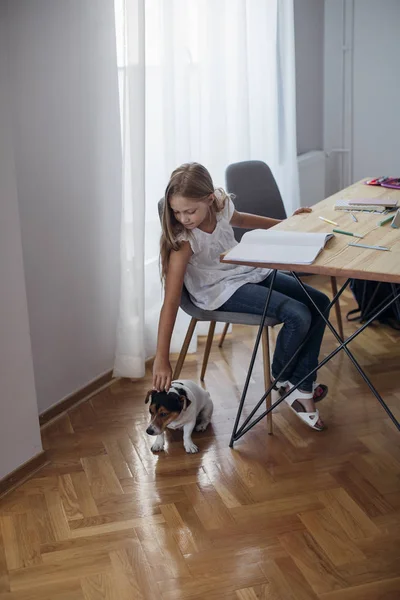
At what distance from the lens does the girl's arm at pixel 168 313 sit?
2.50 m

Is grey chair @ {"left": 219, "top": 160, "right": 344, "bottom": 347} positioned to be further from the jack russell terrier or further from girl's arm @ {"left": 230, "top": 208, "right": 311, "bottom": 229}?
the jack russell terrier

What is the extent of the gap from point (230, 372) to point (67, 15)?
1.53 meters

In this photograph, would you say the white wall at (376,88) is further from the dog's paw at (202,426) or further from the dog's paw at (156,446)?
the dog's paw at (156,446)

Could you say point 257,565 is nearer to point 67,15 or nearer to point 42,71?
point 42,71

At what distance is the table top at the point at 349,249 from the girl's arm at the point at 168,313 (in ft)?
0.69

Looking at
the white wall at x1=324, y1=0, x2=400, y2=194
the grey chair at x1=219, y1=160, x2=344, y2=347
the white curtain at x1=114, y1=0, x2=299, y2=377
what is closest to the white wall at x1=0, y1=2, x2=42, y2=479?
the white curtain at x1=114, y1=0, x2=299, y2=377

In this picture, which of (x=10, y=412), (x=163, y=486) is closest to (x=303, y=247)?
(x=163, y=486)

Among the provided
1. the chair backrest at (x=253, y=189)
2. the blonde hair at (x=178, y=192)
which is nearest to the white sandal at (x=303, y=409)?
the blonde hair at (x=178, y=192)

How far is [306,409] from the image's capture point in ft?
9.11

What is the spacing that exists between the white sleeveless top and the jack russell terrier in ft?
1.02

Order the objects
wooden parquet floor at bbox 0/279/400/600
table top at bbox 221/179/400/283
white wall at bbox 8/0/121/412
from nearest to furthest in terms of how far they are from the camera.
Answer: wooden parquet floor at bbox 0/279/400/600
table top at bbox 221/179/400/283
white wall at bbox 8/0/121/412

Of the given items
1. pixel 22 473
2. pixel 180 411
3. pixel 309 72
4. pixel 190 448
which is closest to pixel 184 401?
pixel 180 411

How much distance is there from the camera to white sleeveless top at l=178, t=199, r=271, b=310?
2.73 m

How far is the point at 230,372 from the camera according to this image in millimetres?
3270
